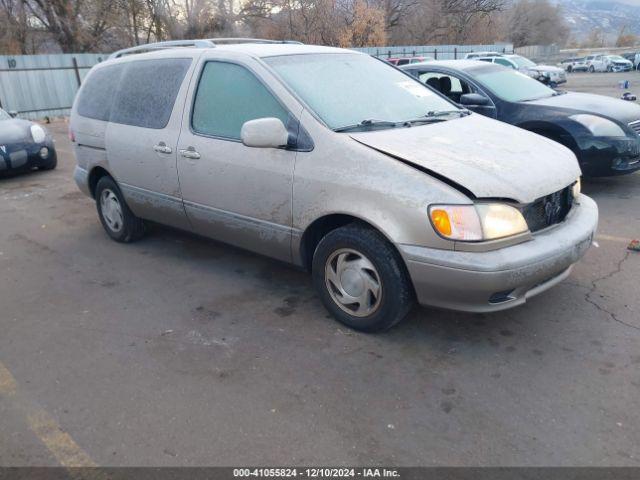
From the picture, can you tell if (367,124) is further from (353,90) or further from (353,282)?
(353,282)

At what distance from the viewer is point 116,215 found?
17.4ft

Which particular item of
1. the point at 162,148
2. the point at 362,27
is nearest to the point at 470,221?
the point at 162,148

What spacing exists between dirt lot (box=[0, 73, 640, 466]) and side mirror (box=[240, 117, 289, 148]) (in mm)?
1219

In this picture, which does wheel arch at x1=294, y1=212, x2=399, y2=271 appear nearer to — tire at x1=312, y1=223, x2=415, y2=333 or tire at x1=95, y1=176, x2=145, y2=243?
tire at x1=312, y1=223, x2=415, y2=333

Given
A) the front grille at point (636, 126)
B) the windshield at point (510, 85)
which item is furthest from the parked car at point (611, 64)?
the front grille at point (636, 126)

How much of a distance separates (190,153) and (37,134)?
6.44 metres

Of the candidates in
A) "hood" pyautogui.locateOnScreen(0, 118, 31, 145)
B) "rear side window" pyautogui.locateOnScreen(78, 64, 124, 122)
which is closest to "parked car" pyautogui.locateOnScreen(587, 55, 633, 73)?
"hood" pyautogui.locateOnScreen(0, 118, 31, 145)

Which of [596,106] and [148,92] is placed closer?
[148,92]

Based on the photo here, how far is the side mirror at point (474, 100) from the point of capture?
20.6 ft

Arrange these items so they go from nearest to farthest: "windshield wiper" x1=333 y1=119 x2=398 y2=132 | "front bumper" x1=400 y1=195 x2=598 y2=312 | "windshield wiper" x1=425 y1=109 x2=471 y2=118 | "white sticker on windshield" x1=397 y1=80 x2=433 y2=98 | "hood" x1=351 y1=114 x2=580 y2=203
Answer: "front bumper" x1=400 y1=195 x2=598 y2=312, "hood" x1=351 y1=114 x2=580 y2=203, "windshield wiper" x1=333 y1=119 x2=398 y2=132, "windshield wiper" x1=425 y1=109 x2=471 y2=118, "white sticker on windshield" x1=397 y1=80 x2=433 y2=98

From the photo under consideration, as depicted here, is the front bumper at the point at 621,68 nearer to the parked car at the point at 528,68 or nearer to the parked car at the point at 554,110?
the parked car at the point at 528,68

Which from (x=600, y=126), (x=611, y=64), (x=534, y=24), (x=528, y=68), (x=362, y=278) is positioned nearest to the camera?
(x=362, y=278)

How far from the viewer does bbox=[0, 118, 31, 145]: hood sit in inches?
338

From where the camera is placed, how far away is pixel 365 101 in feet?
12.2
